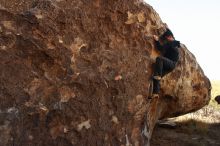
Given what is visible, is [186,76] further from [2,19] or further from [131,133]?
[2,19]

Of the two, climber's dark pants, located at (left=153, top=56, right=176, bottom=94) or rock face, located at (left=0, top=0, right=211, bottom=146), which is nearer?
rock face, located at (left=0, top=0, right=211, bottom=146)

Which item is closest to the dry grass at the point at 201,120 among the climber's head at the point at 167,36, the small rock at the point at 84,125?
the climber's head at the point at 167,36

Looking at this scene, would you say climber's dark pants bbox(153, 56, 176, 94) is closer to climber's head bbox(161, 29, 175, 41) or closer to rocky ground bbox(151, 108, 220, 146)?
climber's head bbox(161, 29, 175, 41)

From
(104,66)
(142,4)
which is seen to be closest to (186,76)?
(142,4)

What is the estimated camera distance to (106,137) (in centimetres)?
862

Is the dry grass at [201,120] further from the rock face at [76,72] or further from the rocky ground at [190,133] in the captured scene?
the rock face at [76,72]

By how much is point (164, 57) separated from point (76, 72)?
2742 millimetres

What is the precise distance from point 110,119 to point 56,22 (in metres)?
2.42

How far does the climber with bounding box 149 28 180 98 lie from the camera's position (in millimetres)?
9836

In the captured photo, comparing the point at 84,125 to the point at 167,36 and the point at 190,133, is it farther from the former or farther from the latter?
the point at 190,133

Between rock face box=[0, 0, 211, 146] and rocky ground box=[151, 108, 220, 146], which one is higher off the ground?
rock face box=[0, 0, 211, 146]

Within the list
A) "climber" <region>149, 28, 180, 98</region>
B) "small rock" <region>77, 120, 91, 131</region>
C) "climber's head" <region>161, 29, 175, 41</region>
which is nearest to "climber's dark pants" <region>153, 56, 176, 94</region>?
"climber" <region>149, 28, 180, 98</region>

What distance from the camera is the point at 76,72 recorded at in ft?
27.5

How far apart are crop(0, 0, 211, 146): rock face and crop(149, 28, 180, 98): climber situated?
0.64 feet
